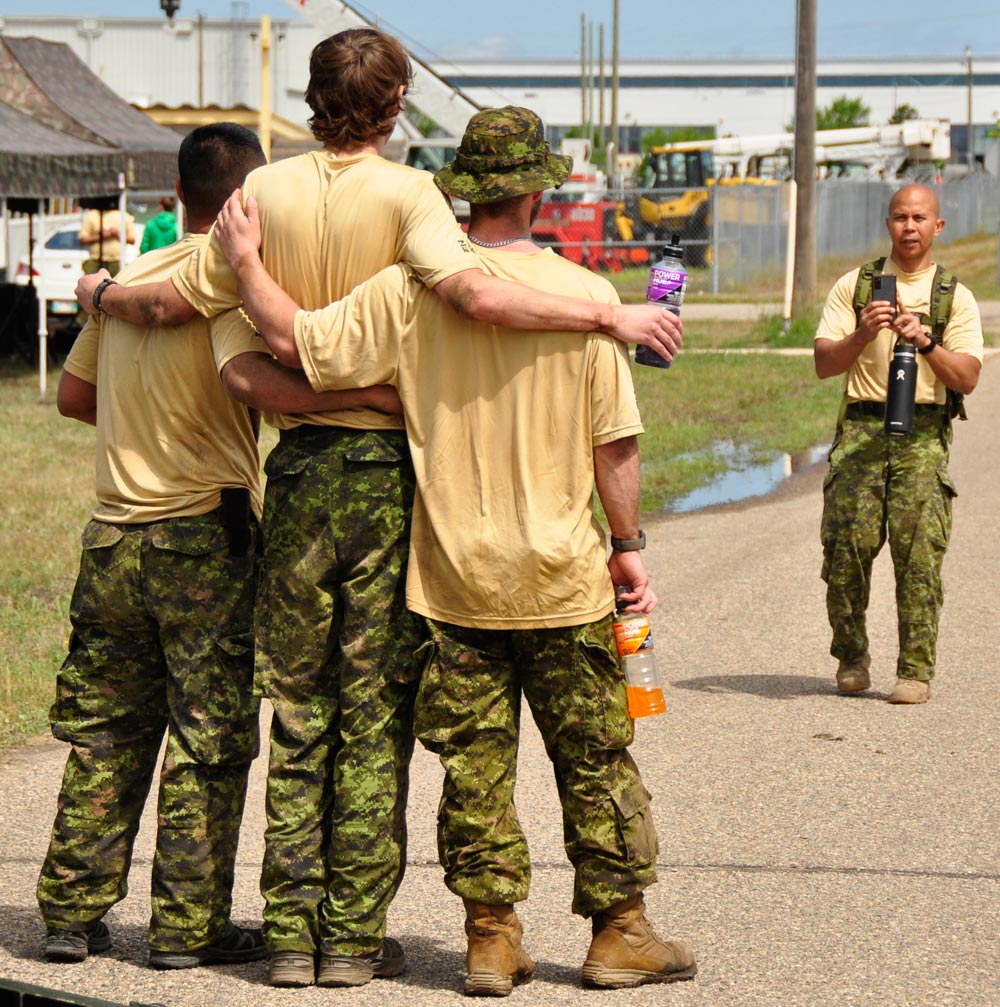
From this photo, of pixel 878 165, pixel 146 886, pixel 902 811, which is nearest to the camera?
pixel 146 886

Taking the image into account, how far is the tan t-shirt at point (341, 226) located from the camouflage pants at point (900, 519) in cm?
363

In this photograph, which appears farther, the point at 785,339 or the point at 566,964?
the point at 785,339

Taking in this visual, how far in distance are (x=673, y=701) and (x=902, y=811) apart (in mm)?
1700

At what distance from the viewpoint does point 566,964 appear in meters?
4.35

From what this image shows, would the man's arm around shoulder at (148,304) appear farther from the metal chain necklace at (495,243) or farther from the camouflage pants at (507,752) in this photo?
the camouflage pants at (507,752)

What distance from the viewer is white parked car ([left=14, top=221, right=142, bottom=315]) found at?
21.9 metres

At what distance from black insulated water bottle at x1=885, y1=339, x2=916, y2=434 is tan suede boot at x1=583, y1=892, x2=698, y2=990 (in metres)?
3.24

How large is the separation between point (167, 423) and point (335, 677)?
0.76 metres

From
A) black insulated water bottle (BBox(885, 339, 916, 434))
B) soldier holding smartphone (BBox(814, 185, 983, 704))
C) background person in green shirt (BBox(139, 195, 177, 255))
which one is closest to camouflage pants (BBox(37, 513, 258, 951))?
black insulated water bottle (BBox(885, 339, 916, 434))

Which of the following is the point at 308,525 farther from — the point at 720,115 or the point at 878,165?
the point at 720,115

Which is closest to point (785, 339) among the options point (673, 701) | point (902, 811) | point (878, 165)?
point (673, 701)

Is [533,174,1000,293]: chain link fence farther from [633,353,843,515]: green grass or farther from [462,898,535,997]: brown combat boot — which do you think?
[462,898,535,997]: brown combat boot

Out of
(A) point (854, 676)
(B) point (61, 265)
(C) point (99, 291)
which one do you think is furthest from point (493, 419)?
(B) point (61, 265)

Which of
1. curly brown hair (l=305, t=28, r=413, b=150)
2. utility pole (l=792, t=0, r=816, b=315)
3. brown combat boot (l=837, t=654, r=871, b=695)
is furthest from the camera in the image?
utility pole (l=792, t=0, r=816, b=315)
